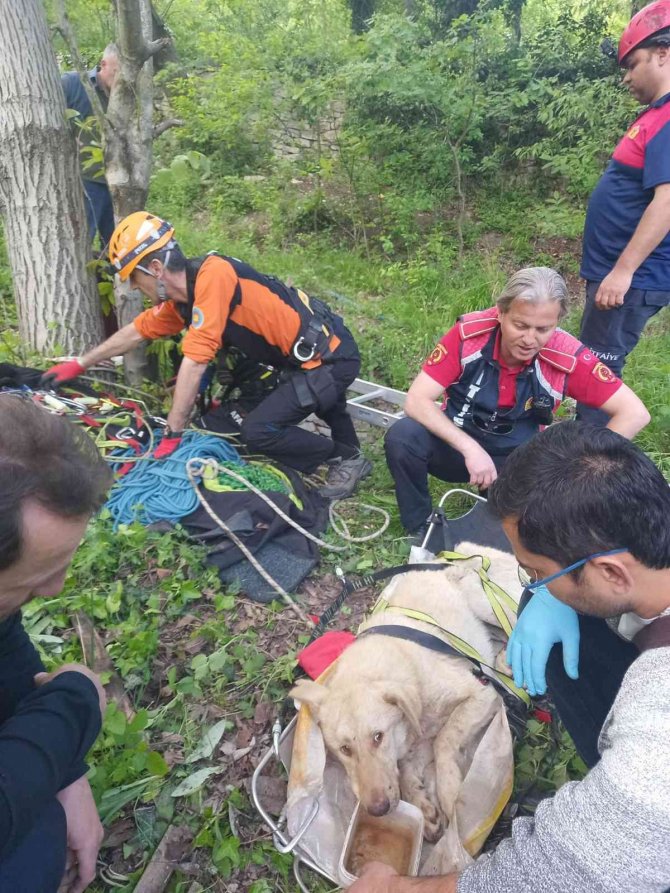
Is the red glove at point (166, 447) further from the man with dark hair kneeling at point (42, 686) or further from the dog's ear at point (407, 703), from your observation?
the dog's ear at point (407, 703)

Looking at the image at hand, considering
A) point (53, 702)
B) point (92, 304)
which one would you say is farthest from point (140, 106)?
point (53, 702)

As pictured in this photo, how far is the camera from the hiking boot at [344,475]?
430cm

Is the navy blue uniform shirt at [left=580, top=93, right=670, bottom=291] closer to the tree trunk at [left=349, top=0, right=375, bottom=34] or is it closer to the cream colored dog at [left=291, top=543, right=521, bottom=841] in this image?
the cream colored dog at [left=291, top=543, right=521, bottom=841]

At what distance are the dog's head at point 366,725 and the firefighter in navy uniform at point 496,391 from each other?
4.97ft

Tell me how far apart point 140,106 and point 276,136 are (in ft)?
23.8

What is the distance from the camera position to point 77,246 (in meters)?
4.66

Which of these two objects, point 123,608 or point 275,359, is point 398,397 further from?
point 123,608

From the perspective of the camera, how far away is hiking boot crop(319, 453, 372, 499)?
430 cm

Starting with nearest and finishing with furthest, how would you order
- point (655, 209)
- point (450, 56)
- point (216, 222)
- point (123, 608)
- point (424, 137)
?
point (123, 608)
point (655, 209)
point (450, 56)
point (424, 137)
point (216, 222)

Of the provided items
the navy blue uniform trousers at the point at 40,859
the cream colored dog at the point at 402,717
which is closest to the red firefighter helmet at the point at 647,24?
the cream colored dog at the point at 402,717

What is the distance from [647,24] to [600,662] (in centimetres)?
355

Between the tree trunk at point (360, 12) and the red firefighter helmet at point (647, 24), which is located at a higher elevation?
the tree trunk at point (360, 12)

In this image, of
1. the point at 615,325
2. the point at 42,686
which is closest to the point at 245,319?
the point at 615,325

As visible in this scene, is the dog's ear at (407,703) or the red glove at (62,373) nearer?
the dog's ear at (407,703)
